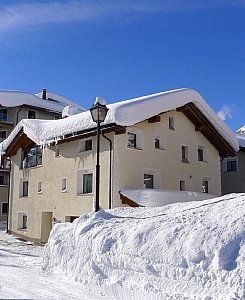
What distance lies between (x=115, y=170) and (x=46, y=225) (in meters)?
6.24

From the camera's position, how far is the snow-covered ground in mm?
6078

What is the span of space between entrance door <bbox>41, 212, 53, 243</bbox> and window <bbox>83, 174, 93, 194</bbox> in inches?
135

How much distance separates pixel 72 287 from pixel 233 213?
3.41 meters

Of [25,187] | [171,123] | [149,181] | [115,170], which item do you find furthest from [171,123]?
[25,187]

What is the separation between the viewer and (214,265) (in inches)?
238

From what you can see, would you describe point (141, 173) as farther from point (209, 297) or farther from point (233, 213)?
point (209, 297)

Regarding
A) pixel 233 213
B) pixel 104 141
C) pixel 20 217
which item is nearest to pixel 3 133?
pixel 20 217

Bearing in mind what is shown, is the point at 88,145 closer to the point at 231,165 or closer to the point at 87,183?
the point at 87,183

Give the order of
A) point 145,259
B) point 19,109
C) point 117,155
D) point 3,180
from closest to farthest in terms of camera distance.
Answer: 1. point 145,259
2. point 117,155
3. point 3,180
4. point 19,109

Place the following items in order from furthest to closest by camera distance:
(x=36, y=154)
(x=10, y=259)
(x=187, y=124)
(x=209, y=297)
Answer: (x=36, y=154), (x=187, y=124), (x=10, y=259), (x=209, y=297)

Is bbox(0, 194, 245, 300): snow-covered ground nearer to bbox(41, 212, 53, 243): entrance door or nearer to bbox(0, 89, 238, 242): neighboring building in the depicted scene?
bbox(0, 89, 238, 242): neighboring building

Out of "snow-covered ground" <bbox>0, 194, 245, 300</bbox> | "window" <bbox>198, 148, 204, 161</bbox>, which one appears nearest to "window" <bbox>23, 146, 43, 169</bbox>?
"window" <bbox>198, 148, 204, 161</bbox>

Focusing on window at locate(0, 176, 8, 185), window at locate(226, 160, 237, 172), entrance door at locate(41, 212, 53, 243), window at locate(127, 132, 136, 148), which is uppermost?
window at locate(127, 132, 136, 148)

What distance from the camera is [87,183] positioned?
1878 cm
